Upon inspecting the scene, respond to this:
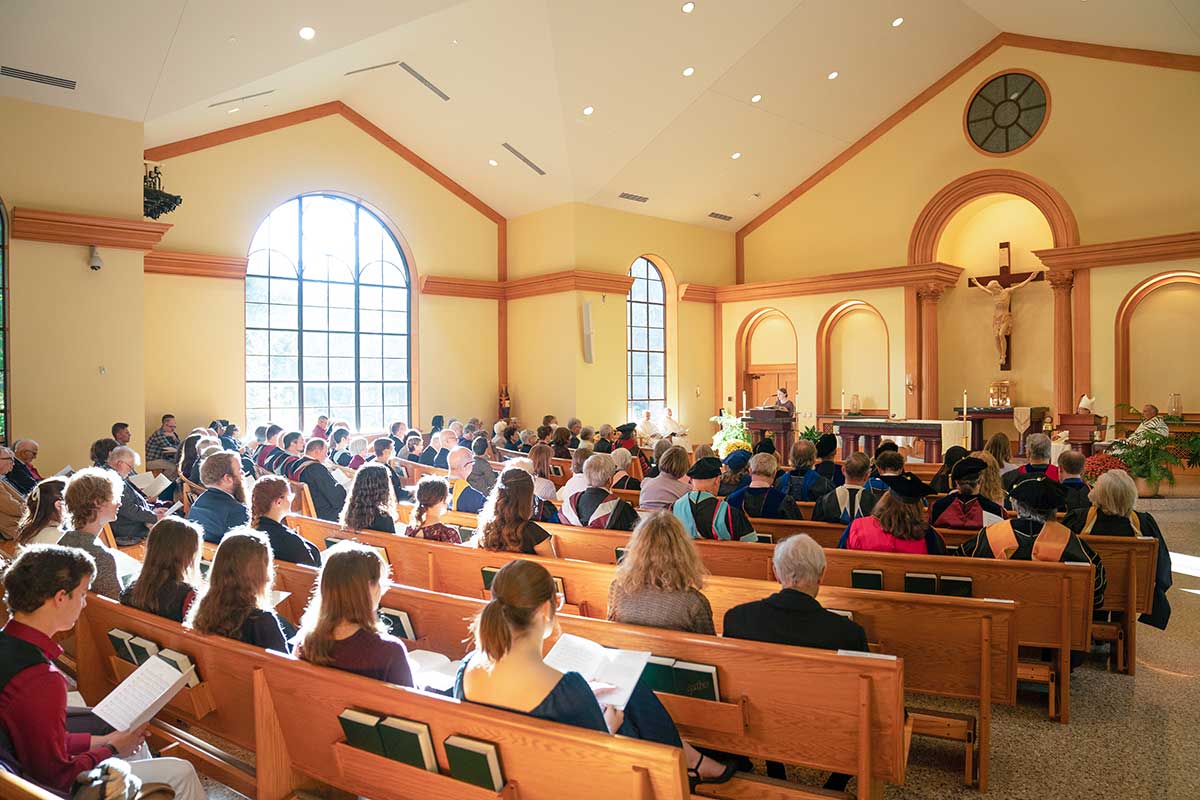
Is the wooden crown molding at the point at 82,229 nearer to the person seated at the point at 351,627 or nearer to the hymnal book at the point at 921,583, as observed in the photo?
the person seated at the point at 351,627

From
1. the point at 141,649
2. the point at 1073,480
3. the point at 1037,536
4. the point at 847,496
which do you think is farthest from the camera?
the point at 1073,480

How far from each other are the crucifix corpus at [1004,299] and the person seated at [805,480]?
8875 millimetres

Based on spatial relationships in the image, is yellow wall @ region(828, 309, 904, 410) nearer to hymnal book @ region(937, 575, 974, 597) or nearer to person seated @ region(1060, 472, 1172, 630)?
person seated @ region(1060, 472, 1172, 630)

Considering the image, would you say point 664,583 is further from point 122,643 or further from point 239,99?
point 239,99

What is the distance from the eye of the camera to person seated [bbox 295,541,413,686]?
2387 mm

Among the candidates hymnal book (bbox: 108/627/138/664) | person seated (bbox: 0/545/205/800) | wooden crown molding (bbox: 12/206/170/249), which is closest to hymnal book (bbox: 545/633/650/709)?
person seated (bbox: 0/545/205/800)

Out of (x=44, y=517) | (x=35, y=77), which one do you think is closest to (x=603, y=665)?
(x=44, y=517)

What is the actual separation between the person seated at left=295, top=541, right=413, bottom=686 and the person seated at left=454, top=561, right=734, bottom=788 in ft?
0.95

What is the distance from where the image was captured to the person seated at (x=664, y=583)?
2.88 meters

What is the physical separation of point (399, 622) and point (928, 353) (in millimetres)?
12852

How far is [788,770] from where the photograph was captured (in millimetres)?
3279

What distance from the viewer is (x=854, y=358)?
15.4 metres

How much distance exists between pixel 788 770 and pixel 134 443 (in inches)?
324

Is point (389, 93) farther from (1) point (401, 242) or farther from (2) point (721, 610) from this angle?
(2) point (721, 610)
